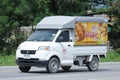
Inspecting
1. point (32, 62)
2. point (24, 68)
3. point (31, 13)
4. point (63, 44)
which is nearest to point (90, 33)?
point (63, 44)

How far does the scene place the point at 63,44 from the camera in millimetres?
24078

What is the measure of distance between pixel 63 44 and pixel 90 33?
2.25 meters

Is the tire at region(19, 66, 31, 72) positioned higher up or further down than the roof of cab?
further down

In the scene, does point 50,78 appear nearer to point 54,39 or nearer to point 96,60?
point 54,39

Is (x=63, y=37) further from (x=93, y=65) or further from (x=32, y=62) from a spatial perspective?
(x=93, y=65)

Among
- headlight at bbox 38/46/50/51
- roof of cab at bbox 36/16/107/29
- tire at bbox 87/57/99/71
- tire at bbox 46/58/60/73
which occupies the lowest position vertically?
tire at bbox 87/57/99/71

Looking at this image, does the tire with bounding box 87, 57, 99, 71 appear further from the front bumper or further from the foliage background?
the foliage background

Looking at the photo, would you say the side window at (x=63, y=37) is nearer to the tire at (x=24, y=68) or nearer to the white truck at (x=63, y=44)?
the white truck at (x=63, y=44)

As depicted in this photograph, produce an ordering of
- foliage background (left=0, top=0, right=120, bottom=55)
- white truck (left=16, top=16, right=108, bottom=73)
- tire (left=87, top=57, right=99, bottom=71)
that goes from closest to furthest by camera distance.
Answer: white truck (left=16, top=16, right=108, bottom=73) → tire (left=87, top=57, right=99, bottom=71) → foliage background (left=0, top=0, right=120, bottom=55)

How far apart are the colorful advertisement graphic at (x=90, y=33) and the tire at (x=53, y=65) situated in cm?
183

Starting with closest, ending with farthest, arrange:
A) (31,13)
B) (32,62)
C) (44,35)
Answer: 1. (32,62)
2. (44,35)
3. (31,13)

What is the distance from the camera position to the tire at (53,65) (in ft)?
→ 76.0

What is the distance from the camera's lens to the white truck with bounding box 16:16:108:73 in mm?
23141

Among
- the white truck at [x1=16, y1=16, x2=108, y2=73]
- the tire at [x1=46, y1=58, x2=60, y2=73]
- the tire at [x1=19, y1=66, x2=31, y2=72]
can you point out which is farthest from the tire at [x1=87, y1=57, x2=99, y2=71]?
the tire at [x1=19, y1=66, x2=31, y2=72]
